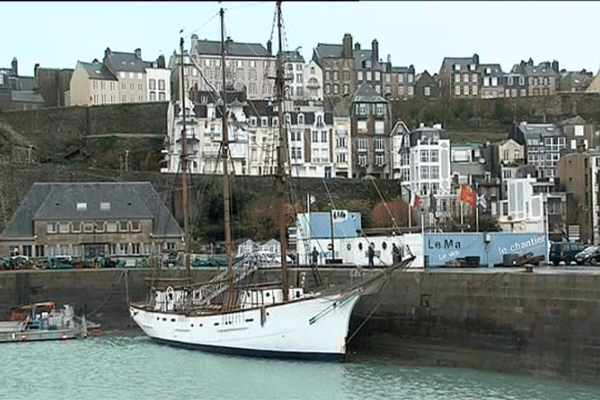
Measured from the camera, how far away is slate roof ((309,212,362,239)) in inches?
1618

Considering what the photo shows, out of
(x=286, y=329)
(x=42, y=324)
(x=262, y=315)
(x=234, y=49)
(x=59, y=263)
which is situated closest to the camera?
(x=286, y=329)

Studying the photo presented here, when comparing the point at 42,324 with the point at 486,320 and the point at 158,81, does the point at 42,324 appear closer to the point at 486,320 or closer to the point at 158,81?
the point at 486,320

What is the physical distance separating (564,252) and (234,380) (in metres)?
16.2

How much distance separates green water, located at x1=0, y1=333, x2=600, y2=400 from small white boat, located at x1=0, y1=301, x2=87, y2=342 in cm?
301

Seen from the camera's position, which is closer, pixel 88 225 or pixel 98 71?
pixel 88 225

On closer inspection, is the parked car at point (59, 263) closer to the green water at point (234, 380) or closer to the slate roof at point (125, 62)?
the green water at point (234, 380)

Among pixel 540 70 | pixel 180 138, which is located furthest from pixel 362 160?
pixel 540 70

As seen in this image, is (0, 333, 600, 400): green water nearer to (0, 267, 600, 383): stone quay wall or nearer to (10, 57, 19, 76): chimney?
(0, 267, 600, 383): stone quay wall

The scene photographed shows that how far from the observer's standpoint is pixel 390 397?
22141 mm

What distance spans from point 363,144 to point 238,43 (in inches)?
784

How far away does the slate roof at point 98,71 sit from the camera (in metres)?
83.4

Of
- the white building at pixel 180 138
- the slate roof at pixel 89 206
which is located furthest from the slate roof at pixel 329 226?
the white building at pixel 180 138

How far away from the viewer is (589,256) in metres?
34.0

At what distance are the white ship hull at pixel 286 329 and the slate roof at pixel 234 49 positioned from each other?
54.3m
